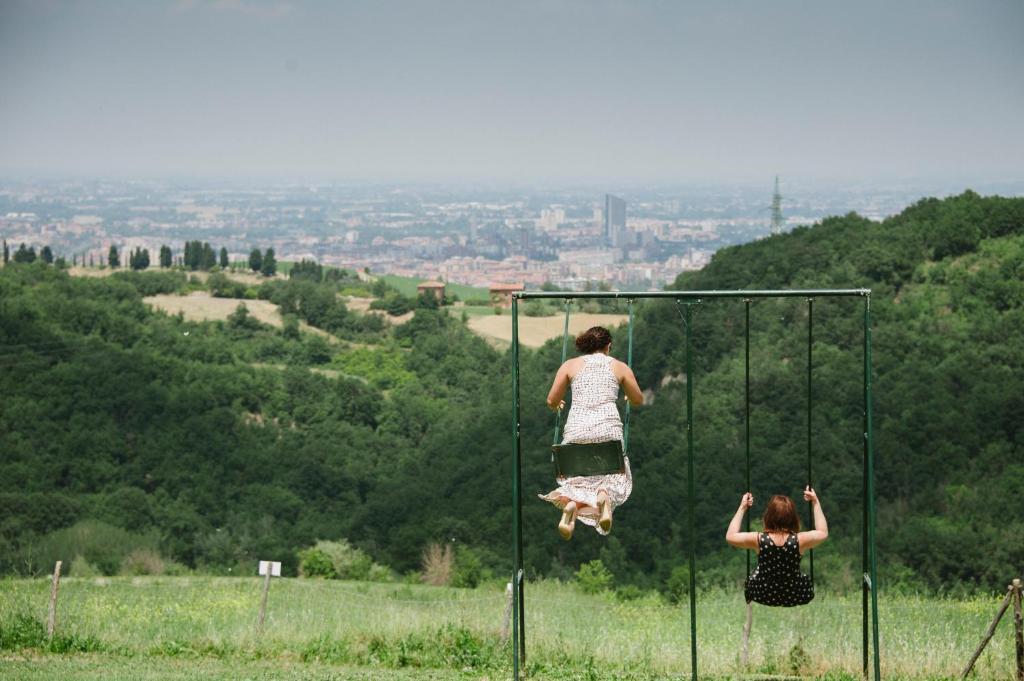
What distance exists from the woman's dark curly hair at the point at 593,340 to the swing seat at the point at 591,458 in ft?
1.95

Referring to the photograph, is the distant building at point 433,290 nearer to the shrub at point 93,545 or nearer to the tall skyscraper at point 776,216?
the tall skyscraper at point 776,216

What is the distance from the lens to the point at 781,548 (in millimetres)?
7059

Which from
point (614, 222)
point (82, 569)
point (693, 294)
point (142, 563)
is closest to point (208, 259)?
point (614, 222)

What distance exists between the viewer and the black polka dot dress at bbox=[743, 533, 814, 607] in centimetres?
707

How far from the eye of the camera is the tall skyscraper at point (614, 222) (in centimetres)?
6875

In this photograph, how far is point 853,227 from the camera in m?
51.5

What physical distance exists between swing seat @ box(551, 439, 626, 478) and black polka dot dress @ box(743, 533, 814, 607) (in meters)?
0.95

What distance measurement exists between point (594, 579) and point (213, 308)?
3776 centimetres

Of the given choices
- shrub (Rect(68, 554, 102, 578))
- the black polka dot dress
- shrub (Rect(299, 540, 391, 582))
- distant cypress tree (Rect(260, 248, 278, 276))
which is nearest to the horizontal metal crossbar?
the black polka dot dress

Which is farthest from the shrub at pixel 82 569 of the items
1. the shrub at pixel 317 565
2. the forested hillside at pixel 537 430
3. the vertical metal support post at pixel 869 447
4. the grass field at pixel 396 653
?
the vertical metal support post at pixel 869 447

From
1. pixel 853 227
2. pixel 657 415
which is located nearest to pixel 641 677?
pixel 657 415

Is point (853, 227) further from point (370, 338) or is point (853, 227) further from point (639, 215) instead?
point (639, 215)

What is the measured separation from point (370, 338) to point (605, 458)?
180 feet

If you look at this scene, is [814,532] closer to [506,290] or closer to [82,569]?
[506,290]
